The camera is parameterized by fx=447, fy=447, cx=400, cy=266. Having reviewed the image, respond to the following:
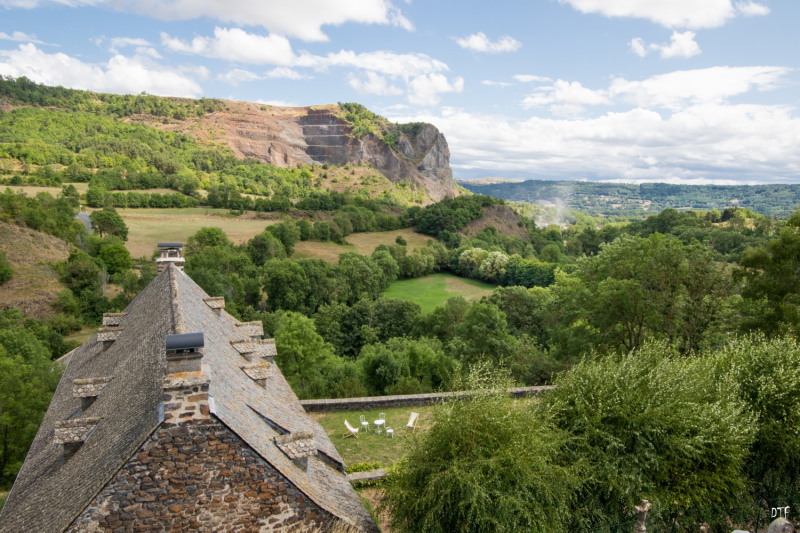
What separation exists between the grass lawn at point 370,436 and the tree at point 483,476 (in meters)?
5.01

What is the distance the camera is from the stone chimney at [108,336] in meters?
19.8

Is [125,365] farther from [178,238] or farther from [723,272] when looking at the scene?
[178,238]

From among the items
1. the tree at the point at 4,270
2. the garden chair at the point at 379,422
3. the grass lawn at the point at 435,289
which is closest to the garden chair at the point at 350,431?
the garden chair at the point at 379,422

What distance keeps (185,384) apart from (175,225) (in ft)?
304

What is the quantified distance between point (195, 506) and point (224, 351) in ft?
23.3

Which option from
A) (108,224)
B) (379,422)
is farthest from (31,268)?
(379,422)

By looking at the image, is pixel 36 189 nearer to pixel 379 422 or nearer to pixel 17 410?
pixel 17 410

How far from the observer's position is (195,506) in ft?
28.1

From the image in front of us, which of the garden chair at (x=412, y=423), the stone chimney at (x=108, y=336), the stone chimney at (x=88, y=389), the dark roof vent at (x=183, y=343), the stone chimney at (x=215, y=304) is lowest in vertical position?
the garden chair at (x=412, y=423)

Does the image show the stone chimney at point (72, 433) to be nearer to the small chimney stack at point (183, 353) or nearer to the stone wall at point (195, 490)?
the stone wall at point (195, 490)

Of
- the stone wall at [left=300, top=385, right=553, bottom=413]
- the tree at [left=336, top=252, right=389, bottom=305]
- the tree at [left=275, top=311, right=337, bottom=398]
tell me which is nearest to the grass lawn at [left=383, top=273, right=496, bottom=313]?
the tree at [left=336, top=252, right=389, bottom=305]

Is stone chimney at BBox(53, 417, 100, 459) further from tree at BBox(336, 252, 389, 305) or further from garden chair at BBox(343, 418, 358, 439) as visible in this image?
tree at BBox(336, 252, 389, 305)

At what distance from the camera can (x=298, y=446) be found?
1084cm

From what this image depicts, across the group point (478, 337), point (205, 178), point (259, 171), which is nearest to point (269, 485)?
point (478, 337)
